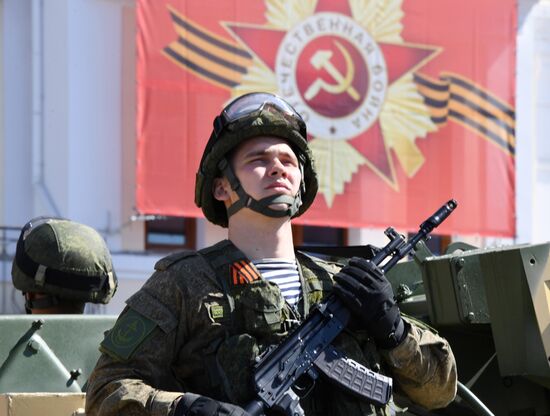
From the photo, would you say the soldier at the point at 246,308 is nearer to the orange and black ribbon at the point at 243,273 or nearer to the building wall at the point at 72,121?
the orange and black ribbon at the point at 243,273

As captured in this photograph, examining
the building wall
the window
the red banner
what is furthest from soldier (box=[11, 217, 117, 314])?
the window

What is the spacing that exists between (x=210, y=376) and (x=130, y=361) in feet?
0.67

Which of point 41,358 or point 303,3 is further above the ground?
point 303,3

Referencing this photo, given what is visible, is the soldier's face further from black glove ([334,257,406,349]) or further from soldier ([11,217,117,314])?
soldier ([11,217,117,314])

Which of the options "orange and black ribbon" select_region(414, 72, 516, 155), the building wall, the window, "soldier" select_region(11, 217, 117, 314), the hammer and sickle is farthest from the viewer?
"orange and black ribbon" select_region(414, 72, 516, 155)

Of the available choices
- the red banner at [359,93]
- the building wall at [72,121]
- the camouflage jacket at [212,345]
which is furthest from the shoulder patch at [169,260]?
the building wall at [72,121]

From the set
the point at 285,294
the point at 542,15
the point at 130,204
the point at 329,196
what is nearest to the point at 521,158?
the point at 542,15

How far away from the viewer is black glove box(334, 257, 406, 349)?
128 inches

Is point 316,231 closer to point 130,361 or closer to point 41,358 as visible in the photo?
point 41,358

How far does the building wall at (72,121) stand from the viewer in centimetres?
1209

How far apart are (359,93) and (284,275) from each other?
9.51 metres

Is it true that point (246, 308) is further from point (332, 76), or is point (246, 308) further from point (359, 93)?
point (359, 93)

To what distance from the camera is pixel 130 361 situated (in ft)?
10.5

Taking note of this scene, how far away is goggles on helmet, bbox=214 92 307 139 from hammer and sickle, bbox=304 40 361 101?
9019 mm
